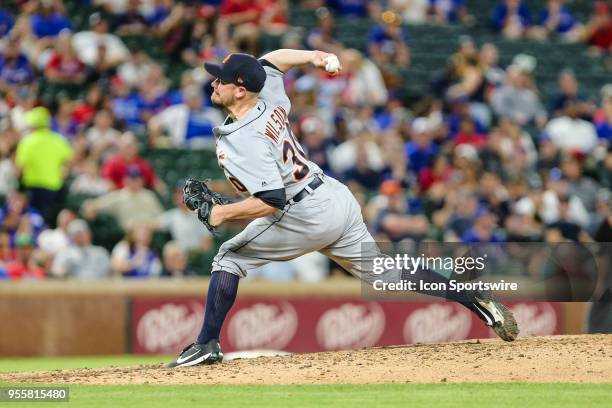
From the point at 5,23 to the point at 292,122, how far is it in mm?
4127

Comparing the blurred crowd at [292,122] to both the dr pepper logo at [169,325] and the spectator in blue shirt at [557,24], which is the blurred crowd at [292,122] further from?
the spectator in blue shirt at [557,24]

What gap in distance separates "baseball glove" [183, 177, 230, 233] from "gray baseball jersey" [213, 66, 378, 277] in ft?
0.55

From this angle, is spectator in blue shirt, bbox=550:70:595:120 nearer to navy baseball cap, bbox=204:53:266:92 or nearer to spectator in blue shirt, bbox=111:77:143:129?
spectator in blue shirt, bbox=111:77:143:129

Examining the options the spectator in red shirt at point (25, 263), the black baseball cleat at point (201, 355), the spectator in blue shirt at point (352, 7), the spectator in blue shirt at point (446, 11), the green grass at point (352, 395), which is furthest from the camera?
the spectator in blue shirt at point (446, 11)

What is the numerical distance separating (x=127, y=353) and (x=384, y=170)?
4189 mm

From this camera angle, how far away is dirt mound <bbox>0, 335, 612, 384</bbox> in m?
7.68

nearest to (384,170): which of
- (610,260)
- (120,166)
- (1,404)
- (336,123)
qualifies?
(336,123)

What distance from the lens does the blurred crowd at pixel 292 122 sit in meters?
13.9

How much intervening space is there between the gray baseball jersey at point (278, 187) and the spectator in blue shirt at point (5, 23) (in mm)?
9324

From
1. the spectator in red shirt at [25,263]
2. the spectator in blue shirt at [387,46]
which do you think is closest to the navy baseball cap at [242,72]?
the spectator in red shirt at [25,263]

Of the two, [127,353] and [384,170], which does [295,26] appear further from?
[127,353]

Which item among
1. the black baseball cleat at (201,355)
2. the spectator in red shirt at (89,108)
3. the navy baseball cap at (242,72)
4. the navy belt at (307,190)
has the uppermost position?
the spectator in red shirt at (89,108)

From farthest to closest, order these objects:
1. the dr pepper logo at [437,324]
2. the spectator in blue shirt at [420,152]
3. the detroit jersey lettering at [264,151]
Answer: the spectator in blue shirt at [420,152] < the dr pepper logo at [437,324] < the detroit jersey lettering at [264,151]

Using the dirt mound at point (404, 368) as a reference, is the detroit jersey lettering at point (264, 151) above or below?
above
